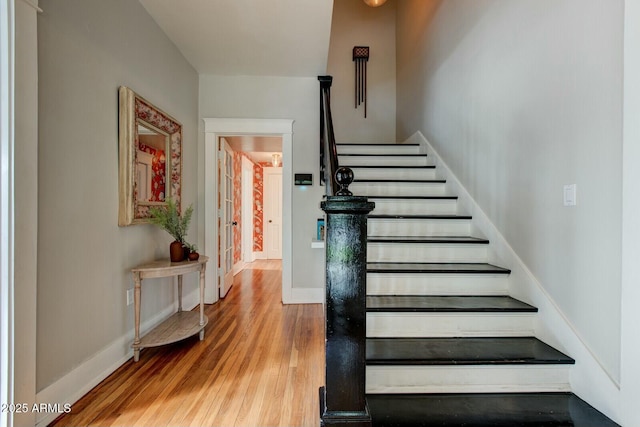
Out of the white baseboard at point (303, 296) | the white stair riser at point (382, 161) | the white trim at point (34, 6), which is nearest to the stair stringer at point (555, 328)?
the white stair riser at point (382, 161)

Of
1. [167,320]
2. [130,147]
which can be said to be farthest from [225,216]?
[130,147]

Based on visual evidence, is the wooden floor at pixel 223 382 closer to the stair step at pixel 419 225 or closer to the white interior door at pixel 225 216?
the white interior door at pixel 225 216

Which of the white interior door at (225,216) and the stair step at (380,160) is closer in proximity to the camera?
the stair step at (380,160)

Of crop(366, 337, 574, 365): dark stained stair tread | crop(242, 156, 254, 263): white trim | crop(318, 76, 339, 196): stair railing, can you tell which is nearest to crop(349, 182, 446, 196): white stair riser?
crop(318, 76, 339, 196): stair railing

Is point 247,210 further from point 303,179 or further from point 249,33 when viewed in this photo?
point 249,33

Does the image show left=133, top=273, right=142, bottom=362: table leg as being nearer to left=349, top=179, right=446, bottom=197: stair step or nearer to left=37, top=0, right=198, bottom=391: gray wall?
left=37, top=0, right=198, bottom=391: gray wall

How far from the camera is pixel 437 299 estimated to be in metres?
1.93

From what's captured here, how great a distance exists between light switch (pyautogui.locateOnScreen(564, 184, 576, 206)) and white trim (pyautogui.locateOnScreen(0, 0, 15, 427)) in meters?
2.67

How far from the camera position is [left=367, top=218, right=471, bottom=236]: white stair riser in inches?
100

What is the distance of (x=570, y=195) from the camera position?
153 cm

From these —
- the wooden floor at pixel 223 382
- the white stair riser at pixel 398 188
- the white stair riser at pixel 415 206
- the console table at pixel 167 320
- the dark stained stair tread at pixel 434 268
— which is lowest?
the wooden floor at pixel 223 382

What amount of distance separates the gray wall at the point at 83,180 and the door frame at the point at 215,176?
101cm

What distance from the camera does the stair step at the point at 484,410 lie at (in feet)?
4.25

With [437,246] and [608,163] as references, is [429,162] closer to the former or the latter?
[437,246]
